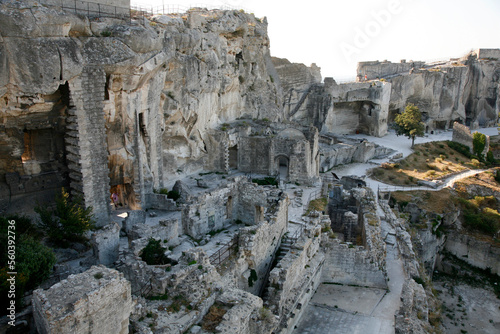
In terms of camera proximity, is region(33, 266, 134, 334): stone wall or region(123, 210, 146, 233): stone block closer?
region(33, 266, 134, 334): stone wall

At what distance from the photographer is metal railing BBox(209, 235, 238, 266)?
11.8 m

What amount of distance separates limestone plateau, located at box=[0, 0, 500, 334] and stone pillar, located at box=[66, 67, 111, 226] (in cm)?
6

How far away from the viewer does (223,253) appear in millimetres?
12109

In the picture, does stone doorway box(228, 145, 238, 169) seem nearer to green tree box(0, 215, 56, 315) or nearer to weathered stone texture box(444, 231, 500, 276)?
weathered stone texture box(444, 231, 500, 276)

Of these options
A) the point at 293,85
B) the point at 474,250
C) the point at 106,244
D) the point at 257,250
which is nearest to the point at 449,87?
the point at 293,85

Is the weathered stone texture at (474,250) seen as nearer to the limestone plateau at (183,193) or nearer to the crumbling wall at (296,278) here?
the limestone plateau at (183,193)

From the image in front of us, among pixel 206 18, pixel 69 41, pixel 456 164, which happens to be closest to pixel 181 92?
pixel 206 18

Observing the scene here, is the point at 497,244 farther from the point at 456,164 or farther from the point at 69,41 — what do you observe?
the point at 69,41

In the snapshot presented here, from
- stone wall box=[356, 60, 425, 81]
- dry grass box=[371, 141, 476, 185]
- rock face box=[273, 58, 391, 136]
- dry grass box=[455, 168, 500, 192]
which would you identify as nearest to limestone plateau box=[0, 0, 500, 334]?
dry grass box=[455, 168, 500, 192]

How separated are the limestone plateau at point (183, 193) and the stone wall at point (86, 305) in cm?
3

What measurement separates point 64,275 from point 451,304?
1804 cm

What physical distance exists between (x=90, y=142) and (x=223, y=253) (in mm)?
8562

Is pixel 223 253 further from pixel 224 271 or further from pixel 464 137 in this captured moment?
pixel 464 137

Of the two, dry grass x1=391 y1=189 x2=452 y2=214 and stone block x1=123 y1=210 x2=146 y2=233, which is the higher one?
stone block x1=123 y1=210 x2=146 y2=233
